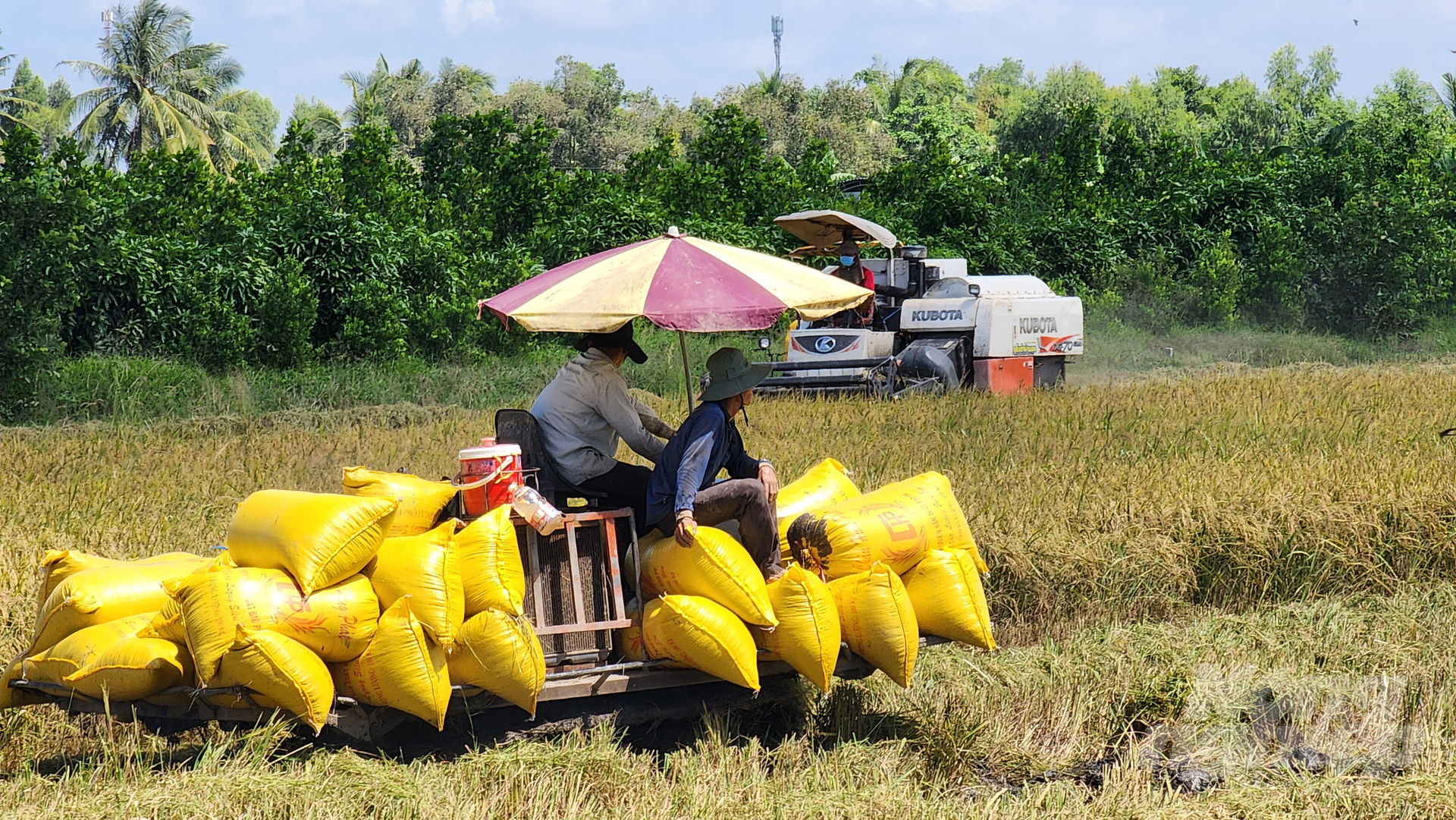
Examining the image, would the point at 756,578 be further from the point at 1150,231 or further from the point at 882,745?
the point at 1150,231

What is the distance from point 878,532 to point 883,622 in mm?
407

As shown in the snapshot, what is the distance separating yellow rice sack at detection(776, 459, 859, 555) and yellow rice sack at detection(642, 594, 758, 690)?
83cm

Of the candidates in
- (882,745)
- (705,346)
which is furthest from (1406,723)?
(705,346)

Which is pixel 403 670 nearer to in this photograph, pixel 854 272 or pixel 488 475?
pixel 488 475

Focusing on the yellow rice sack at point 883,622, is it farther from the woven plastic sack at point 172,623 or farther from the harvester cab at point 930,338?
the harvester cab at point 930,338

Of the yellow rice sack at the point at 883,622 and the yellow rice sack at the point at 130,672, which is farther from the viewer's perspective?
the yellow rice sack at the point at 883,622

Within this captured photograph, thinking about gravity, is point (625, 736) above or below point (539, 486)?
below

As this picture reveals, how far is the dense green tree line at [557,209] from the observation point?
50.7ft

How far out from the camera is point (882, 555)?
5.17 m

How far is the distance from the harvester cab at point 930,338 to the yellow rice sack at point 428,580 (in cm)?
890

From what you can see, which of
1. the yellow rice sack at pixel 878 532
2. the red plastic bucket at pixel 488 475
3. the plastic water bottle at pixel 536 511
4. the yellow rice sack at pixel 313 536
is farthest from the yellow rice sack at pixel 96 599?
the yellow rice sack at pixel 878 532

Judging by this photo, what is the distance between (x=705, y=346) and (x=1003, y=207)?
29.3ft

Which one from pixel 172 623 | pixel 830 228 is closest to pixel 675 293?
pixel 172 623

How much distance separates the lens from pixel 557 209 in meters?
20.3
